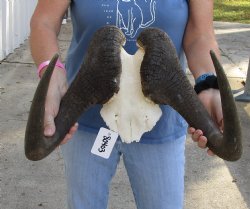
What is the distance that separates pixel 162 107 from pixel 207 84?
248 millimetres

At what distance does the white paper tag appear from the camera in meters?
2.53

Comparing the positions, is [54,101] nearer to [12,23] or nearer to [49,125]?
[49,125]

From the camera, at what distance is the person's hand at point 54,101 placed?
7.11 ft

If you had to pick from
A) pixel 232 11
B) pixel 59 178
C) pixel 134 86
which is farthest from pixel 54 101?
pixel 232 11

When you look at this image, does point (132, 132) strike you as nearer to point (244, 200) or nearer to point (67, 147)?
point (67, 147)

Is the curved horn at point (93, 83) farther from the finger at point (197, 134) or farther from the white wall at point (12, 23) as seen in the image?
the white wall at point (12, 23)

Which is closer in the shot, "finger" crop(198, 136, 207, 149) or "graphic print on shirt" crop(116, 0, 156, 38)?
"finger" crop(198, 136, 207, 149)

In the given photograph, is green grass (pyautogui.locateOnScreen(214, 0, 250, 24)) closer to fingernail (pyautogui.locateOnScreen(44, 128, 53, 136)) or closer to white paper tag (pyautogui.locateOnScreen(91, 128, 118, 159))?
white paper tag (pyautogui.locateOnScreen(91, 128, 118, 159))

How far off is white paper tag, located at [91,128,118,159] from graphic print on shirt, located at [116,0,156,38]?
1.55 ft

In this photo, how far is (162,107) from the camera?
2.56 metres

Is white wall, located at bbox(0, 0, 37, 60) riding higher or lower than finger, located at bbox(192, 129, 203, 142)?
lower

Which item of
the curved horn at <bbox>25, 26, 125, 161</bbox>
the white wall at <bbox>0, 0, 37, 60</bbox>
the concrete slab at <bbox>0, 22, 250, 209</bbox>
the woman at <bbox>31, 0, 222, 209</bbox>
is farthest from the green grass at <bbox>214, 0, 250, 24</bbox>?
the curved horn at <bbox>25, 26, 125, 161</bbox>

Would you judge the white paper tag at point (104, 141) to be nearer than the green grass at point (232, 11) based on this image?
Yes

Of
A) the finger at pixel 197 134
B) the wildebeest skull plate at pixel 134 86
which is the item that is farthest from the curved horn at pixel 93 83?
the finger at pixel 197 134
